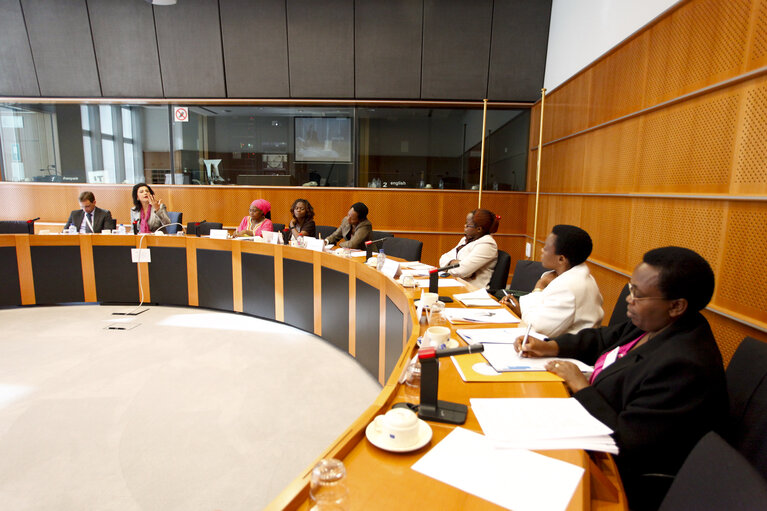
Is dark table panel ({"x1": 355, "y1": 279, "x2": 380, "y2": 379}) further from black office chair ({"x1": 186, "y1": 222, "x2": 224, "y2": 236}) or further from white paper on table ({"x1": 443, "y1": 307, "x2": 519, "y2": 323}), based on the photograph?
black office chair ({"x1": 186, "y1": 222, "x2": 224, "y2": 236})

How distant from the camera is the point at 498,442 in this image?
97 cm

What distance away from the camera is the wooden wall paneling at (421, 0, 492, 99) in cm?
561

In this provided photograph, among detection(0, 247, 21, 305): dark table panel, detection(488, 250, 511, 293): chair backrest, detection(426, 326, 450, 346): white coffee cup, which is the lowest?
detection(0, 247, 21, 305): dark table panel

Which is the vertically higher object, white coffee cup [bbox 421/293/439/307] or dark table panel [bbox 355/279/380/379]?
white coffee cup [bbox 421/293/439/307]

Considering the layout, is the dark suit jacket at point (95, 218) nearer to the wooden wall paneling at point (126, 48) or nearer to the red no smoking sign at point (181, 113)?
the red no smoking sign at point (181, 113)

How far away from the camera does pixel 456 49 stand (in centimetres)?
573

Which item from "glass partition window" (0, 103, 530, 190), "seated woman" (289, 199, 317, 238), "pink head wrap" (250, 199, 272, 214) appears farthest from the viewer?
"glass partition window" (0, 103, 530, 190)

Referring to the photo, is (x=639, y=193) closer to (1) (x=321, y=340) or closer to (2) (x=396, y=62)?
(1) (x=321, y=340)

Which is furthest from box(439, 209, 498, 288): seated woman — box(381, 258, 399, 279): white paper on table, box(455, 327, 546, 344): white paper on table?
box(455, 327, 546, 344): white paper on table

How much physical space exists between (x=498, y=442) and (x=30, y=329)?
4756 millimetres

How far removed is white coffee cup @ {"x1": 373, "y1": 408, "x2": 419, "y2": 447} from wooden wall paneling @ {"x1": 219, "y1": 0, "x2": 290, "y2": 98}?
5.97 m

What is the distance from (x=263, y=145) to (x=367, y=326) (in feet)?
15.1

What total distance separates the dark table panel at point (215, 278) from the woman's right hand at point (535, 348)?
11.9ft

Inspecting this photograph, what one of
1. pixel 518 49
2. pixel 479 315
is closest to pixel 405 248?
pixel 479 315
